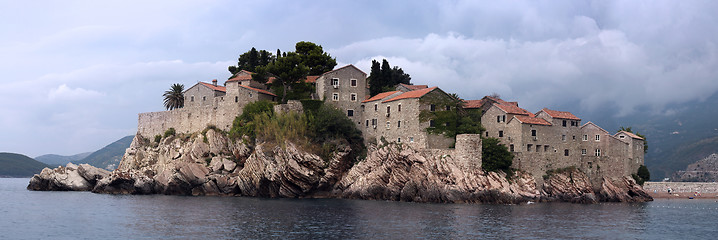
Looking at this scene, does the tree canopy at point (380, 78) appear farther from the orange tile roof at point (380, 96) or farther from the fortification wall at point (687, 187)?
the fortification wall at point (687, 187)

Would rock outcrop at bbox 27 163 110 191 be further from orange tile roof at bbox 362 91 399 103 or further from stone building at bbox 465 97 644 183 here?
stone building at bbox 465 97 644 183

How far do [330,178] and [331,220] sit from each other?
22898 mm

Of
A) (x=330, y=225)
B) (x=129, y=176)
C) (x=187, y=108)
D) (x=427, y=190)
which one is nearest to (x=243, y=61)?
(x=187, y=108)

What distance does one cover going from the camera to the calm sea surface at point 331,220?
42.2m

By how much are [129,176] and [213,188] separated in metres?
12.6

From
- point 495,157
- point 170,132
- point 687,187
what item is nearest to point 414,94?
point 495,157

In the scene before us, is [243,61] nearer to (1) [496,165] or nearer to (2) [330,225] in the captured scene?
(1) [496,165]

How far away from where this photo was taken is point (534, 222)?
48906 millimetres

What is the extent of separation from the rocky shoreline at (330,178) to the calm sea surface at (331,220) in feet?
11.0

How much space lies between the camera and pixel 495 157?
216 ft

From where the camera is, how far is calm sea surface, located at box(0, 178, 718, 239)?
4222 centimetres

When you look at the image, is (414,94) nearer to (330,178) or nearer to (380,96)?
(380,96)

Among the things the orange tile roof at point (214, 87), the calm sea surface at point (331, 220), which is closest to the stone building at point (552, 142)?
the calm sea surface at point (331, 220)

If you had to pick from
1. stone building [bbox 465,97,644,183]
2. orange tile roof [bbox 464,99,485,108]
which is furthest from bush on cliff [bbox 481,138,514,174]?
orange tile roof [bbox 464,99,485,108]
